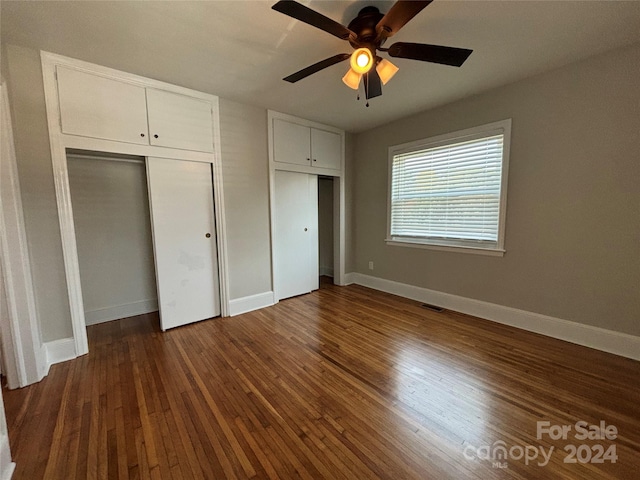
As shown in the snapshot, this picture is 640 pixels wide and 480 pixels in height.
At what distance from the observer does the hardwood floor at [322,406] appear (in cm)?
127

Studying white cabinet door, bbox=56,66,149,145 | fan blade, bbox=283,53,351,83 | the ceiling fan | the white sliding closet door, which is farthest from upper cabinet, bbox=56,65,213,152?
the ceiling fan

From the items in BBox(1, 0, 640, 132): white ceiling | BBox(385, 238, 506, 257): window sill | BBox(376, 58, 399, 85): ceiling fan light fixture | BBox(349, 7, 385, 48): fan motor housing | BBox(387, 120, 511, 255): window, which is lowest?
BBox(385, 238, 506, 257): window sill

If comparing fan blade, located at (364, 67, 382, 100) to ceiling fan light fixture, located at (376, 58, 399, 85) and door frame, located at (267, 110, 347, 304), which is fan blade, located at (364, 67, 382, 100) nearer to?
ceiling fan light fixture, located at (376, 58, 399, 85)

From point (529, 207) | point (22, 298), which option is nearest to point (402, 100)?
point (529, 207)

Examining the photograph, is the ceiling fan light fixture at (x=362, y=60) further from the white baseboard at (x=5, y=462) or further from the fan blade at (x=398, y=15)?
the white baseboard at (x=5, y=462)

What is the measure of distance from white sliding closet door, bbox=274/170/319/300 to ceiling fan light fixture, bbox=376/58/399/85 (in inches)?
76.4

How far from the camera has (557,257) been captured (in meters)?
2.44

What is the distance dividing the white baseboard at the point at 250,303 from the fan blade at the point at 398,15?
115 inches

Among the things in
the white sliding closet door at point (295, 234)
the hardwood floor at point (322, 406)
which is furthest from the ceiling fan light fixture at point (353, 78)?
the hardwood floor at point (322, 406)

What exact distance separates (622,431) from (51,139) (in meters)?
4.37

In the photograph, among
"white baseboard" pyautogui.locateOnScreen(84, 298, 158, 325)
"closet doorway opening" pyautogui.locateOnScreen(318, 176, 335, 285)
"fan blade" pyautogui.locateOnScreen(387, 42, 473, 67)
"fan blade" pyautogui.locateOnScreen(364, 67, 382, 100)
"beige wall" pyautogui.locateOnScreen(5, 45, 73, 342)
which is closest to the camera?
"fan blade" pyautogui.locateOnScreen(387, 42, 473, 67)

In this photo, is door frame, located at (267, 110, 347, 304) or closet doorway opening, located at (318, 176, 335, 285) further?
closet doorway opening, located at (318, 176, 335, 285)

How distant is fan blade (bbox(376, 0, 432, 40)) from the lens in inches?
47.5

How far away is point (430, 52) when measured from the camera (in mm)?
1562
